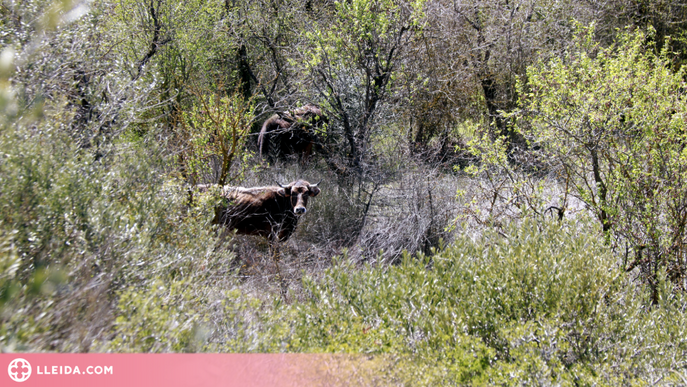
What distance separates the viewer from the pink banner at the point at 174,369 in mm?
2652

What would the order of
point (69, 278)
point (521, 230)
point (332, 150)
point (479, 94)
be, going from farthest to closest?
point (479, 94) < point (332, 150) < point (521, 230) < point (69, 278)

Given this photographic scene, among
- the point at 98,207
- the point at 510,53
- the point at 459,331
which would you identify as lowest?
the point at 459,331

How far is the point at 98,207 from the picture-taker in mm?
4164

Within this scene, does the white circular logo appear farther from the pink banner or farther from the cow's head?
the cow's head

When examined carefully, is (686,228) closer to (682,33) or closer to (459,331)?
(459,331)

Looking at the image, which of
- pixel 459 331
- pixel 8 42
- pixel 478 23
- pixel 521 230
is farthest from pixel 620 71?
pixel 478 23

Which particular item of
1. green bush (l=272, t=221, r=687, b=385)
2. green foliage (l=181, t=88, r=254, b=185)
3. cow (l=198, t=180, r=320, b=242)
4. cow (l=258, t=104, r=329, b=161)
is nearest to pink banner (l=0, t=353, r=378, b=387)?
green bush (l=272, t=221, r=687, b=385)

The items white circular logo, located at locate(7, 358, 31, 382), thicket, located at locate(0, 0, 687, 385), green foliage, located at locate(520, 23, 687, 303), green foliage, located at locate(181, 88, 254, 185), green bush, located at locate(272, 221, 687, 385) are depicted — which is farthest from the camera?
green foliage, located at locate(181, 88, 254, 185)

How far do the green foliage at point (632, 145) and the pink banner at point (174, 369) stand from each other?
471 centimetres

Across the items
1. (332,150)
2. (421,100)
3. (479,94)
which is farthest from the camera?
(479,94)

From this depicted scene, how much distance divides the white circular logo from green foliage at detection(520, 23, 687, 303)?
6.53m

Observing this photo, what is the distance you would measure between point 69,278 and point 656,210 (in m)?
6.79

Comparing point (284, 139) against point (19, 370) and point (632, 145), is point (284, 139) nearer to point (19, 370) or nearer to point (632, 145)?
point (632, 145)

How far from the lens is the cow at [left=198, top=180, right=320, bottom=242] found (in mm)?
9016
